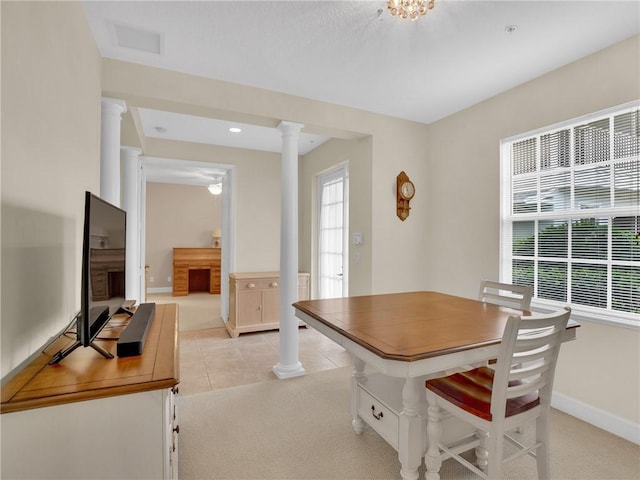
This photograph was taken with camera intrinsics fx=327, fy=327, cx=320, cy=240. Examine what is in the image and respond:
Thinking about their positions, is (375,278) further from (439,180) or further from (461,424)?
(461,424)

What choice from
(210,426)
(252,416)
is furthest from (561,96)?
(210,426)

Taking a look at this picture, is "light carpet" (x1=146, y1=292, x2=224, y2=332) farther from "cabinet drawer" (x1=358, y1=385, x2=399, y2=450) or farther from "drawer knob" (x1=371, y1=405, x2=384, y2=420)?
"drawer knob" (x1=371, y1=405, x2=384, y2=420)

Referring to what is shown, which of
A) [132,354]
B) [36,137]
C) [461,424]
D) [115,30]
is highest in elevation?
[115,30]

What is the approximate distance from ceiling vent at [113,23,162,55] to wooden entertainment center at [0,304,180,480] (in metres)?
2.05

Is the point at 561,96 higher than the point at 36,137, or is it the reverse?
the point at 561,96

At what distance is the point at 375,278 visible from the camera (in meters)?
3.47

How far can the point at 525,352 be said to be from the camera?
1459 millimetres

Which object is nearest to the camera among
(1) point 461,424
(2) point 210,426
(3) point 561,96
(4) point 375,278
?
(1) point 461,424

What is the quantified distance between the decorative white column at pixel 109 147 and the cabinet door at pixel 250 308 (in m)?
2.14

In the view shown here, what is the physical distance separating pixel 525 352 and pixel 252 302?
136 inches

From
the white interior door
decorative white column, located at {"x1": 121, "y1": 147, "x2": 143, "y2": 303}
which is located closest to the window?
the white interior door

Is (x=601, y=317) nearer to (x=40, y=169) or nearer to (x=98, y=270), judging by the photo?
(x=98, y=270)

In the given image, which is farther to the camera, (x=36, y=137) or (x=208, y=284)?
(x=208, y=284)

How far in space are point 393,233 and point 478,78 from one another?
161 cm
